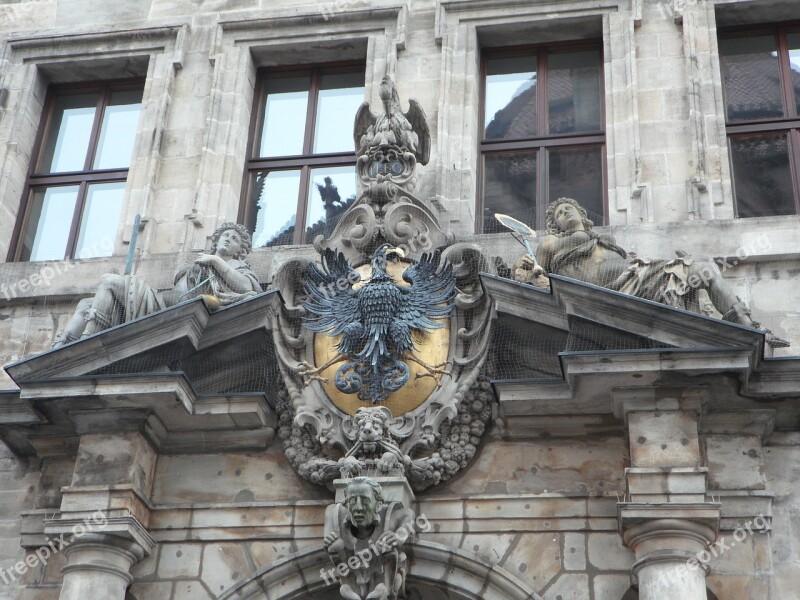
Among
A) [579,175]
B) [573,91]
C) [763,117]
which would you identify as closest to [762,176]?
[763,117]

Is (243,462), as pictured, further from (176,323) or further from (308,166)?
(308,166)

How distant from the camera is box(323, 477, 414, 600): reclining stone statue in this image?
10.2 meters

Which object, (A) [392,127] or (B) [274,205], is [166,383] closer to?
(A) [392,127]

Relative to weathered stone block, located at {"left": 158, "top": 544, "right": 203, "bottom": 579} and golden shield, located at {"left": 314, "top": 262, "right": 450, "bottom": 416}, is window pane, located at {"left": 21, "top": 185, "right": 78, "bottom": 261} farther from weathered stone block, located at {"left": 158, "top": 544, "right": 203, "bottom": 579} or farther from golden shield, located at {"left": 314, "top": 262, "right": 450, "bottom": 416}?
weathered stone block, located at {"left": 158, "top": 544, "right": 203, "bottom": 579}

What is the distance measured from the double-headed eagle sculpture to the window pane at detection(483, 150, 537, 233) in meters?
1.61

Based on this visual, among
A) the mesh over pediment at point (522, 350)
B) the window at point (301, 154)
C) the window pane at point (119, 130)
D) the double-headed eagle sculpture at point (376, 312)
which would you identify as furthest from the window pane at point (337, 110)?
the mesh over pediment at point (522, 350)

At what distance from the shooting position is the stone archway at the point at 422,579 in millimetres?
10445

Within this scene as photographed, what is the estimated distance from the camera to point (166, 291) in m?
11.8

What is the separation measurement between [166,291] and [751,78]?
222 inches

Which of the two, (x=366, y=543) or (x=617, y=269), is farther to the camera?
(x=617, y=269)

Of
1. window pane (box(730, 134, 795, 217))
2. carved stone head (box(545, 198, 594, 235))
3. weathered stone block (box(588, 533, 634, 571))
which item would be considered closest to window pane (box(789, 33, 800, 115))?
window pane (box(730, 134, 795, 217))

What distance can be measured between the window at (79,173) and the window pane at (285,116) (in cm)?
131

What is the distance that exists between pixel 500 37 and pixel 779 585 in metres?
6.07

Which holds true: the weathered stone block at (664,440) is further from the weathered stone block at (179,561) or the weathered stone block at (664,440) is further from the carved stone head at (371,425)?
the weathered stone block at (179,561)
